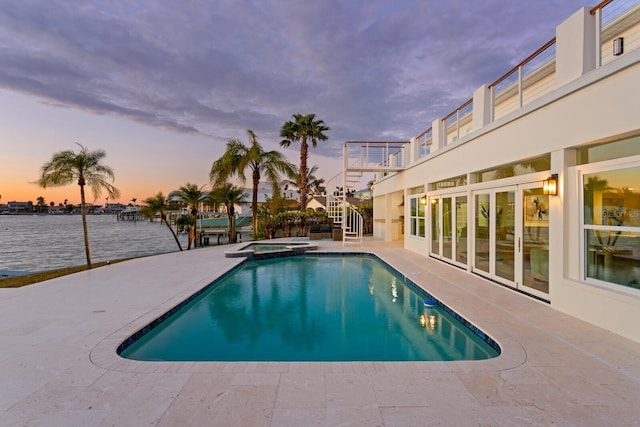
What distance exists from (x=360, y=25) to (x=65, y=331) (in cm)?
1217

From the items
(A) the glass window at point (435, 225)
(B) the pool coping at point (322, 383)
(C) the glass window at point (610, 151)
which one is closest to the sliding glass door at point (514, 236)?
(C) the glass window at point (610, 151)

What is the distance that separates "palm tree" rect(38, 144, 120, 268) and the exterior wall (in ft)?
36.1

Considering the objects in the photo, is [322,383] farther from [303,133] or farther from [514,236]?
[303,133]

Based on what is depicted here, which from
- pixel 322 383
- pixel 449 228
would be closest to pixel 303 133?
pixel 449 228

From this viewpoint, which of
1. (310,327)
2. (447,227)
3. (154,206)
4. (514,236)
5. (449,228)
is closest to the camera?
(310,327)

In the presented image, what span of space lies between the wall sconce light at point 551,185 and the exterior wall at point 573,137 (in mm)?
62

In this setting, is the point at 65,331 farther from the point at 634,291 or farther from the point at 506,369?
the point at 634,291

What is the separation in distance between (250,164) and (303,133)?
596 centimetres

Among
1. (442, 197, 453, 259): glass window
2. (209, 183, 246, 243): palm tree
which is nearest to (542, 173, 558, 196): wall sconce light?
(442, 197, 453, 259): glass window

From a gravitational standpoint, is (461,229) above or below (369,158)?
below

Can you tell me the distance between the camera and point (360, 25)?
11453mm

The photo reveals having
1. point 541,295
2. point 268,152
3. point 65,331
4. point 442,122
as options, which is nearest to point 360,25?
point 442,122

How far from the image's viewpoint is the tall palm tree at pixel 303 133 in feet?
66.0

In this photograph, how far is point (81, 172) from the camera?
380 inches
